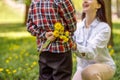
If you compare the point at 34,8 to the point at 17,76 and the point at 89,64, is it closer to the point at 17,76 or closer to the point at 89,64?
the point at 89,64


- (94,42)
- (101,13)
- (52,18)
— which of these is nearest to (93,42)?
(94,42)

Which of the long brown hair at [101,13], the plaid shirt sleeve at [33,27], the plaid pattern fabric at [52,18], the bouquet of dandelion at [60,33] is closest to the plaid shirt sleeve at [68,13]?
the plaid pattern fabric at [52,18]

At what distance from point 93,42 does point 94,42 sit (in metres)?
0.01

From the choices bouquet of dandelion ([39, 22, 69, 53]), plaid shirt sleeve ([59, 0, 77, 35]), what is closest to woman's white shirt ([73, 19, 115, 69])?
plaid shirt sleeve ([59, 0, 77, 35])

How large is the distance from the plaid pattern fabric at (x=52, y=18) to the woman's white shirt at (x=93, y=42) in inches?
11.7

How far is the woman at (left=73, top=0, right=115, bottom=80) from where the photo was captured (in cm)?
454

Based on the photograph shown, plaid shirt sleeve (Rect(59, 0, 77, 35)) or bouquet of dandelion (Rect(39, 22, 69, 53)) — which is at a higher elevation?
plaid shirt sleeve (Rect(59, 0, 77, 35))

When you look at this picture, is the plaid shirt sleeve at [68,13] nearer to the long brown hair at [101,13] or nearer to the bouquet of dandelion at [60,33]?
the bouquet of dandelion at [60,33]

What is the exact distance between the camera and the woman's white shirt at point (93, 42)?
441cm

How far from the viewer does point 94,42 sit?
177 inches

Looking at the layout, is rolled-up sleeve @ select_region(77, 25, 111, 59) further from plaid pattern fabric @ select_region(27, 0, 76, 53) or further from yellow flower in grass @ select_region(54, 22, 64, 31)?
yellow flower in grass @ select_region(54, 22, 64, 31)

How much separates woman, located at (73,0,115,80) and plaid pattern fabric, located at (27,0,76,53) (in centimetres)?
34

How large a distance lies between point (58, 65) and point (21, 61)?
367cm

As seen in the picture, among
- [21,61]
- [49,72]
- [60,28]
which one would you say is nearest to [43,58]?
[49,72]
